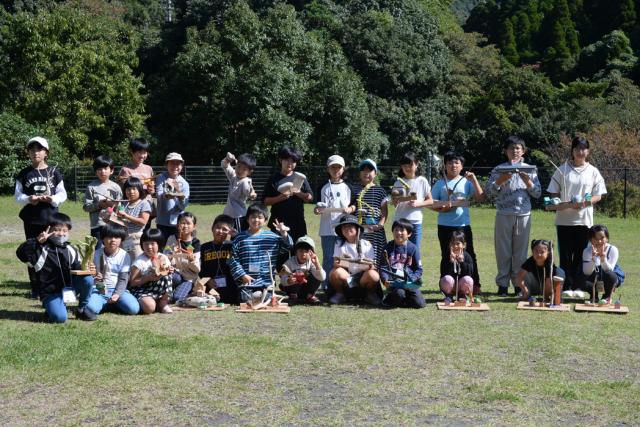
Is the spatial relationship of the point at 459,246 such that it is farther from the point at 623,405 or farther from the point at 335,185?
the point at 623,405

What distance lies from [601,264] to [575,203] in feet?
2.23

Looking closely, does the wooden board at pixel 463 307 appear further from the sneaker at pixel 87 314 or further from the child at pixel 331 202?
the sneaker at pixel 87 314

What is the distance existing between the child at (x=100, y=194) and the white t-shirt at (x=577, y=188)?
4629mm

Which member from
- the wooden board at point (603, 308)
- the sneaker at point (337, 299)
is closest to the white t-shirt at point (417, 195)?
the sneaker at point (337, 299)

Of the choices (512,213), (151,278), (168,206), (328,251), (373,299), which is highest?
(168,206)

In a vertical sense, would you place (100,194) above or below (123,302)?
above

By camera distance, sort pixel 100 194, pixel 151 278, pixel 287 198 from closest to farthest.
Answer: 1. pixel 151 278
2. pixel 100 194
3. pixel 287 198

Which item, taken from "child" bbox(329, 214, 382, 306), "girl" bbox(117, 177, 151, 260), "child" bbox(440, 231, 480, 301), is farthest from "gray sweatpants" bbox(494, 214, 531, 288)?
"girl" bbox(117, 177, 151, 260)

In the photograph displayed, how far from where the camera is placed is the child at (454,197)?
902 centimetres

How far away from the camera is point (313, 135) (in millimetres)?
30031

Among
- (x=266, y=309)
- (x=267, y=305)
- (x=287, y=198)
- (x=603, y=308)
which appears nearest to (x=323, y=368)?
(x=266, y=309)

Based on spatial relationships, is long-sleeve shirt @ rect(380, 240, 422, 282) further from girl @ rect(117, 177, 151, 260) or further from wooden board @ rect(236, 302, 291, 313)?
girl @ rect(117, 177, 151, 260)

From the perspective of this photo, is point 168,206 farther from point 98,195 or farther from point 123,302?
point 123,302

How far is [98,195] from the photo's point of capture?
29.0 ft
